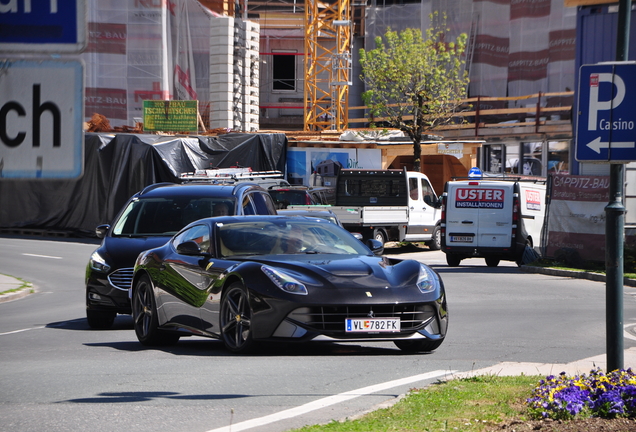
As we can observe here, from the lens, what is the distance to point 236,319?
9.37 meters

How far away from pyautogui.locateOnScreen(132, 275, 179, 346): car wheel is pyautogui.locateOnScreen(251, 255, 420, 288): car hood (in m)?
1.99

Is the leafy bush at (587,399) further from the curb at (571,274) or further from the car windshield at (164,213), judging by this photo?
the curb at (571,274)

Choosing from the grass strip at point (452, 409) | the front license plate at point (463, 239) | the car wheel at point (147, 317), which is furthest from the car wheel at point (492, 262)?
the grass strip at point (452, 409)

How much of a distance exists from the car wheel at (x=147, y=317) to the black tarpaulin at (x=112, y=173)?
22.4 m

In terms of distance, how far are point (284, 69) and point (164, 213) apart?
54.7 meters

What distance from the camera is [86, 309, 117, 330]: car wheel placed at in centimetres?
1296

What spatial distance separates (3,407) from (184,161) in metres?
27.8

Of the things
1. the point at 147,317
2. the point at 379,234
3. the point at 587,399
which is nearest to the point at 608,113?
the point at 587,399

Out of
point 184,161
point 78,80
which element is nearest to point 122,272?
point 78,80

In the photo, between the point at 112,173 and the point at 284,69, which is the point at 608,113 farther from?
the point at 284,69

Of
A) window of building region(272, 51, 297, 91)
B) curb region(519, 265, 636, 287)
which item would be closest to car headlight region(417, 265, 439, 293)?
curb region(519, 265, 636, 287)

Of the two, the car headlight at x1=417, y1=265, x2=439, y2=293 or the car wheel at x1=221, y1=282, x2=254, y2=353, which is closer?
the car wheel at x1=221, y1=282, x2=254, y2=353

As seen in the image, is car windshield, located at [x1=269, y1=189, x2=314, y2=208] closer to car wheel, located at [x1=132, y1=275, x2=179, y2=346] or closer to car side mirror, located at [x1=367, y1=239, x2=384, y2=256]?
car wheel, located at [x1=132, y1=275, x2=179, y2=346]

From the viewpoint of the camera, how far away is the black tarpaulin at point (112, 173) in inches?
1339
